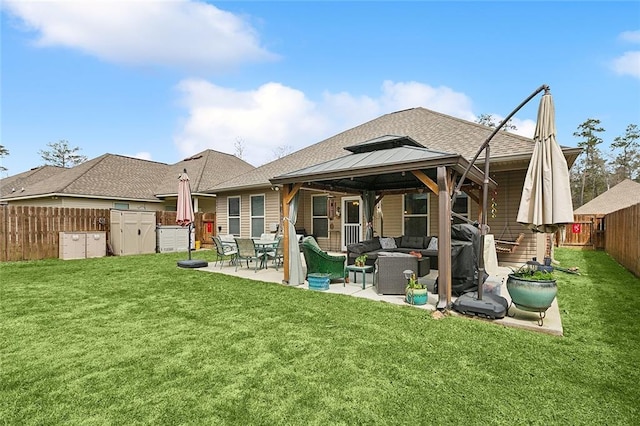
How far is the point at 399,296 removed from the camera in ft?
18.5

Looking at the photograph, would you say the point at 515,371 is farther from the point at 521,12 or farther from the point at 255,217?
the point at 255,217

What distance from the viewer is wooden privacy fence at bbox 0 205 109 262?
10.1 meters

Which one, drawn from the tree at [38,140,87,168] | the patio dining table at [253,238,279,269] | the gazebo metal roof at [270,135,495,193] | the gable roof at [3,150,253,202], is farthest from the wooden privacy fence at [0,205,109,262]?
the tree at [38,140,87,168]

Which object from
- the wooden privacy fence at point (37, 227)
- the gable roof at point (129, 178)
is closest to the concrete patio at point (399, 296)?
the wooden privacy fence at point (37, 227)

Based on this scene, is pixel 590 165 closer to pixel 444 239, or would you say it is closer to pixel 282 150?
pixel 282 150

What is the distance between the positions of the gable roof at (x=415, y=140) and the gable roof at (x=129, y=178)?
4292mm

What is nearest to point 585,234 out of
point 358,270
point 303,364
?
point 358,270

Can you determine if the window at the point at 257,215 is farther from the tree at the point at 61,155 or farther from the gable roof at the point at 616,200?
the tree at the point at 61,155

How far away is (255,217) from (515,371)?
38.7 ft

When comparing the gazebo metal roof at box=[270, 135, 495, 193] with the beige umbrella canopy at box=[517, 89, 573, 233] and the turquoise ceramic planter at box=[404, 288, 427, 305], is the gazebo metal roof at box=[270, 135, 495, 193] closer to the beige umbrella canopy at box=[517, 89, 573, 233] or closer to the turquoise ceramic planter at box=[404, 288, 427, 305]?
the beige umbrella canopy at box=[517, 89, 573, 233]

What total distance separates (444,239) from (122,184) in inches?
678

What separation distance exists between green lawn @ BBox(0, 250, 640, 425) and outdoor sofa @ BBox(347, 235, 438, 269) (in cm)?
236

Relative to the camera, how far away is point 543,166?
4.04 meters

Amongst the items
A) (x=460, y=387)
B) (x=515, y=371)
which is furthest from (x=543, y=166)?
(x=460, y=387)
